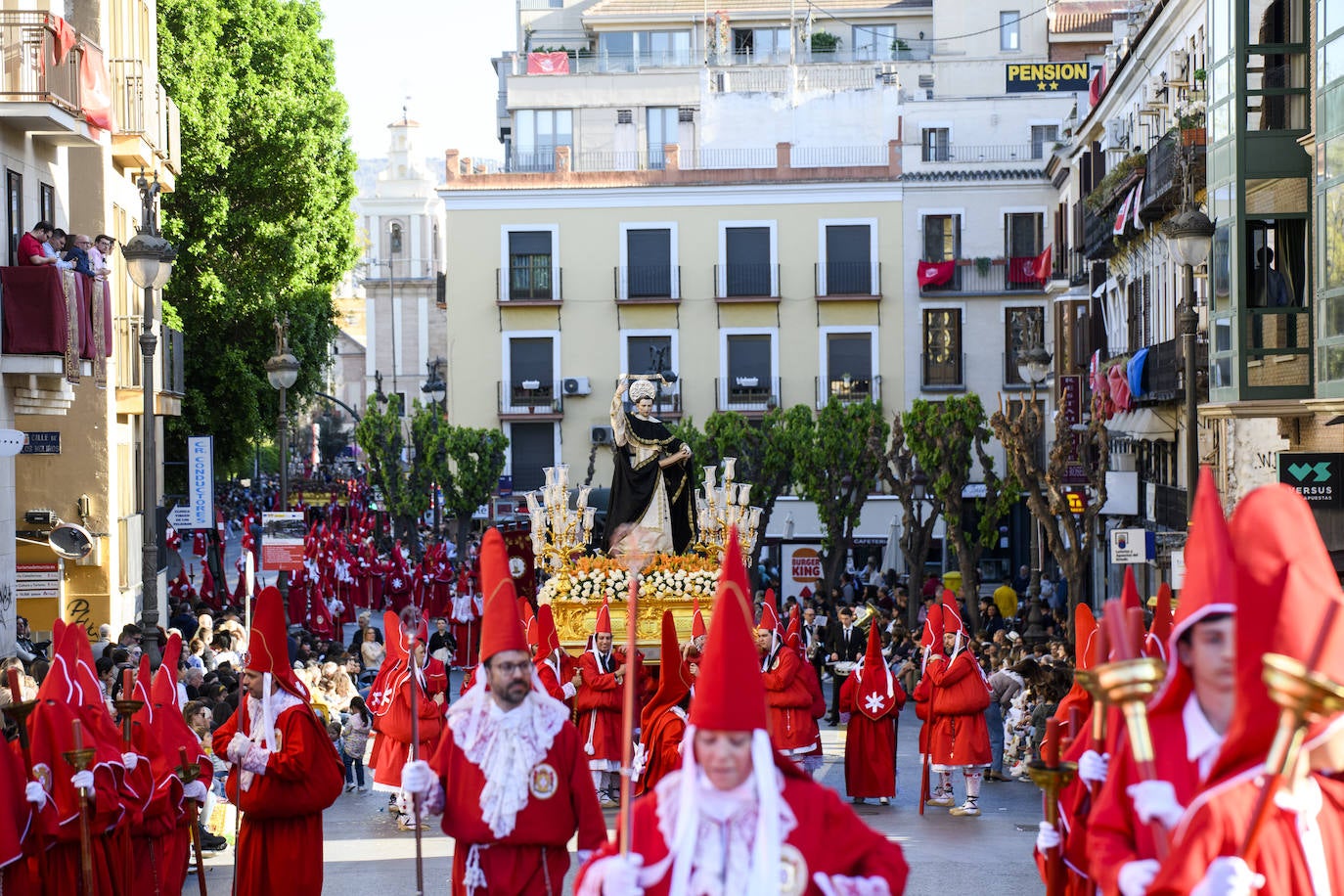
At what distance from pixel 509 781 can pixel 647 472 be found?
13.1 metres

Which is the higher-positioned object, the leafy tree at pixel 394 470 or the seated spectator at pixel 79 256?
the seated spectator at pixel 79 256

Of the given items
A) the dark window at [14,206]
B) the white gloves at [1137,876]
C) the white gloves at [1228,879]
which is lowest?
the white gloves at [1137,876]

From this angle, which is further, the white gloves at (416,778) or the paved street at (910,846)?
the paved street at (910,846)

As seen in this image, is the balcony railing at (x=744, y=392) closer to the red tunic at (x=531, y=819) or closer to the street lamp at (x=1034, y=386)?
the street lamp at (x=1034, y=386)

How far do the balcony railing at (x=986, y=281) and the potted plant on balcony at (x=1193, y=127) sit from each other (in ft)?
63.5

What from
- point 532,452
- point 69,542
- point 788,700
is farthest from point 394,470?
point 788,700

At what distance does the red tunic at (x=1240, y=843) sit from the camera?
5.64 metres

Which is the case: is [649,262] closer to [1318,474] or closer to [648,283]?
[648,283]

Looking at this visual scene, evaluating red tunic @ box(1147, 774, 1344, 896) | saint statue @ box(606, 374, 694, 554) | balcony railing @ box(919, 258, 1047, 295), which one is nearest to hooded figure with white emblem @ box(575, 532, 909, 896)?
red tunic @ box(1147, 774, 1344, 896)

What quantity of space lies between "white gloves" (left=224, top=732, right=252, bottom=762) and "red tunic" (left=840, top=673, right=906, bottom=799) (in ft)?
26.8

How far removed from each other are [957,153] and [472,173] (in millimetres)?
12450

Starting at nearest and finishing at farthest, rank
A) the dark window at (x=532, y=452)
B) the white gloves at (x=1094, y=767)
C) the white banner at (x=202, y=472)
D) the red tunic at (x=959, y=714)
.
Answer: the white gloves at (x=1094, y=767) → the red tunic at (x=959, y=714) → the white banner at (x=202, y=472) → the dark window at (x=532, y=452)

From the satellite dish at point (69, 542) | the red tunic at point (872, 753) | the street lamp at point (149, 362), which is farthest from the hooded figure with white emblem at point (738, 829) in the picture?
the satellite dish at point (69, 542)

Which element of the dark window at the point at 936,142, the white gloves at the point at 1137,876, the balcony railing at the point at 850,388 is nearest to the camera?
the white gloves at the point at 1137,876
